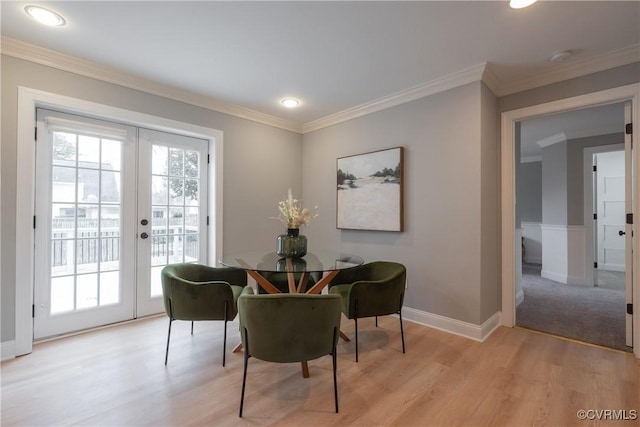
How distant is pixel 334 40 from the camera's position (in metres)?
2.21

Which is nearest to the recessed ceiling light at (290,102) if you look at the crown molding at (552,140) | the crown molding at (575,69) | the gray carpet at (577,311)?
the crown molding at (575,69)

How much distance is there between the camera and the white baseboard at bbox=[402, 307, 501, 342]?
2645 mm

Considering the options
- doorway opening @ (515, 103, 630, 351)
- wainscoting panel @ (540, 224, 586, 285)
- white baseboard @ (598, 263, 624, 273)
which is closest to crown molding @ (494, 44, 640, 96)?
doorway opening @ (515, 103, 630, 351)

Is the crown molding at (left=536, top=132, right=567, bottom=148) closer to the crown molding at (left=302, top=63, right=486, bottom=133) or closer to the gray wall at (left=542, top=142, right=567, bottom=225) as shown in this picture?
the gray wall at (left=542, top=142, right=567, bottom=225)

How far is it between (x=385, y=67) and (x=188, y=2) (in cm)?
163

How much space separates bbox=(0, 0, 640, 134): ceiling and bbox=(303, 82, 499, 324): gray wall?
1.07ft

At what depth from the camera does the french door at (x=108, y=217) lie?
255 centimetres

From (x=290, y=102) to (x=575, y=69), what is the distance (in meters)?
2.73

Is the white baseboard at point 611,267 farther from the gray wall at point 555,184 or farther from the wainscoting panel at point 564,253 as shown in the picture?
the gray wall at point 555,184

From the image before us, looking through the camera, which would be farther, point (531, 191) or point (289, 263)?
point (531, 191)

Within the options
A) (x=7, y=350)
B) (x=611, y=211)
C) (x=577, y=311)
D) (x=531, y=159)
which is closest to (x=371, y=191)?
(x=577, y=311)

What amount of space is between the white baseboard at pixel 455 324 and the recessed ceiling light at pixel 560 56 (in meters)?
2.36

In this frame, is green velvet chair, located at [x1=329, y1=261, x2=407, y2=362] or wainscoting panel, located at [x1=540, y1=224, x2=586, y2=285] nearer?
green velvet chair, located at [x1=329, y1=261, x2=407, y2=362]

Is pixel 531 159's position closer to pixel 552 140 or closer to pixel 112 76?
pixel 552 140
